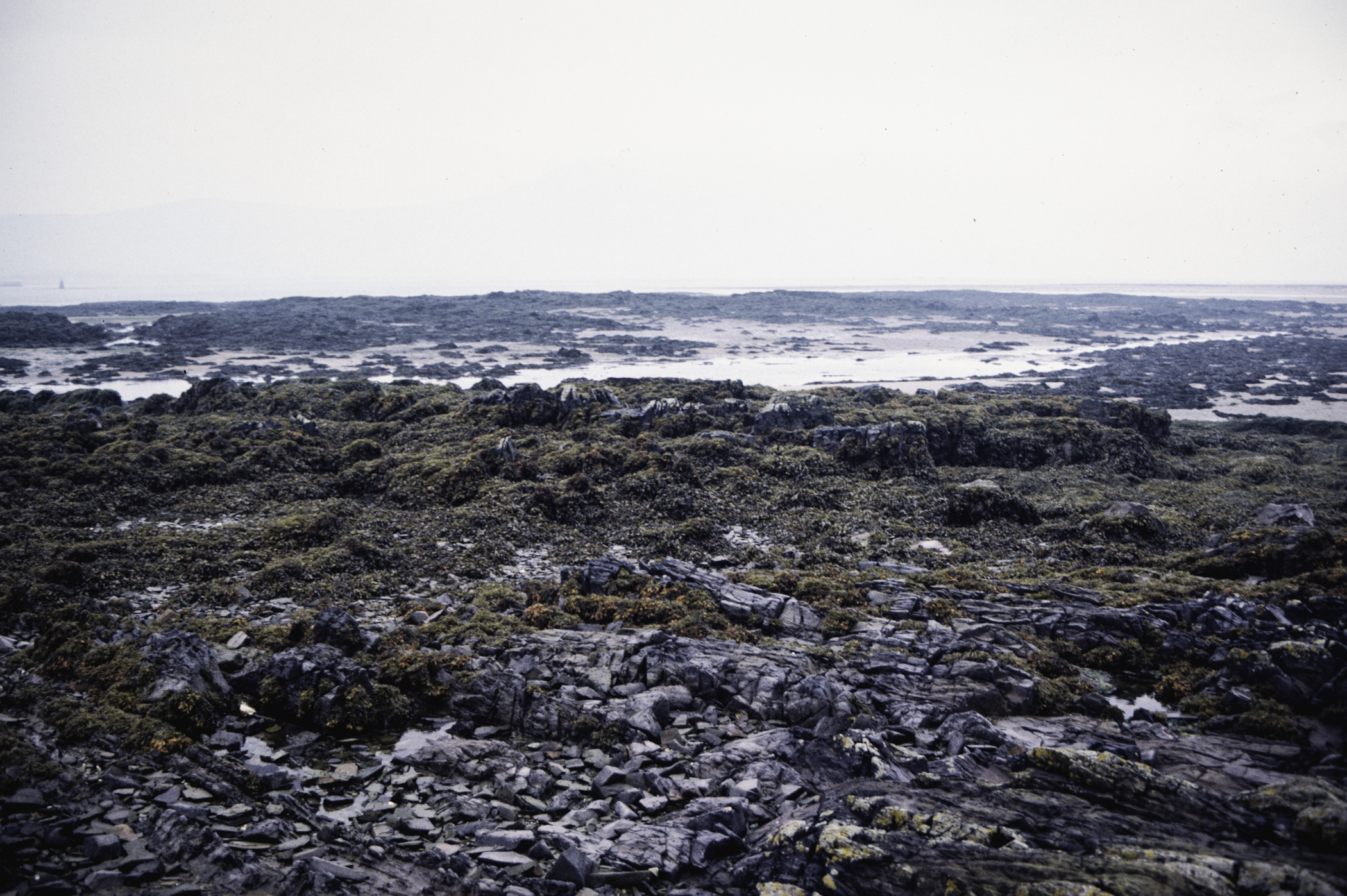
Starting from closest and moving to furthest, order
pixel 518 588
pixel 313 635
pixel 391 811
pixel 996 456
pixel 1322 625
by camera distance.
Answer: pixel 391 811 → pixel 1322 625 → pixel 313 635 → pixel 518 588 → pixel 996 456

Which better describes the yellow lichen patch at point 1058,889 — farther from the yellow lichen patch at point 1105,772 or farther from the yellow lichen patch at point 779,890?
the yellow lichen patch at point 1105,772

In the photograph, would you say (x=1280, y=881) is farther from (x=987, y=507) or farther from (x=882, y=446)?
(x=882, y=446)

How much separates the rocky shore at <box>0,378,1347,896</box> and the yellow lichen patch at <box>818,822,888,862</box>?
0.03 m

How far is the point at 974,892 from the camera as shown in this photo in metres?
5.72

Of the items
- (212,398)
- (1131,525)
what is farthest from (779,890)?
(212,398)

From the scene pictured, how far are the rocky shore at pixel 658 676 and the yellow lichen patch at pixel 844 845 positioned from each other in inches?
1.2

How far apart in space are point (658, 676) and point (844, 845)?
5076 mm

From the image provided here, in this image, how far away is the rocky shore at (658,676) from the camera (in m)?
6.80

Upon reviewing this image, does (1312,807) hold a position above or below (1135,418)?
below

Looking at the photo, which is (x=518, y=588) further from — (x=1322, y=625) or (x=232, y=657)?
(x=1322, y=625)

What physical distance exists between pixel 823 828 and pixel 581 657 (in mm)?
5943

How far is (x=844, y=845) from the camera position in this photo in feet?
21.8

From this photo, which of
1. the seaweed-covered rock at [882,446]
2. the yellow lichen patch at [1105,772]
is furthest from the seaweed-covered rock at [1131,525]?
the yellow lichen patch at [1105,772]

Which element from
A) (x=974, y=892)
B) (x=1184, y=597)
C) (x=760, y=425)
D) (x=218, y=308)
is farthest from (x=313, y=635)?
(x=218, y=308)
